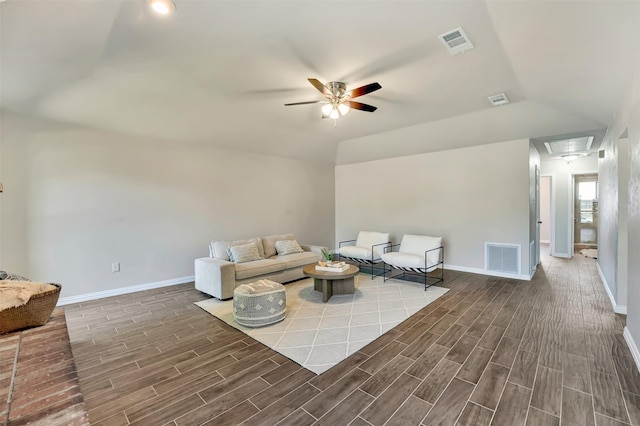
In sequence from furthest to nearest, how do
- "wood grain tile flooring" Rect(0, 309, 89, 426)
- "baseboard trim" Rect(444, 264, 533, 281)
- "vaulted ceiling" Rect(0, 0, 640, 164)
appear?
"baseboard trim" Rect(444, 264, 533, 281)
"vaulted ceiling" Rect(0, 0, 640, 164)
"wood grain tile flooring" Rect(0, 309, 89, 426)

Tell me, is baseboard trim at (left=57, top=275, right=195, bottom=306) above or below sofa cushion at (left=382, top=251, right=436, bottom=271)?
below

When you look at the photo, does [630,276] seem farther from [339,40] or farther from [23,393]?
[23,393]

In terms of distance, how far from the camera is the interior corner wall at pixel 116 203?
3.68m

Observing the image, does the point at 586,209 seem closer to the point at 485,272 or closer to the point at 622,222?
the point at 485,272

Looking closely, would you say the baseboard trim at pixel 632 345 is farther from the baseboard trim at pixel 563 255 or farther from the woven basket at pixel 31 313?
the baseboard trim at pixel 563 255

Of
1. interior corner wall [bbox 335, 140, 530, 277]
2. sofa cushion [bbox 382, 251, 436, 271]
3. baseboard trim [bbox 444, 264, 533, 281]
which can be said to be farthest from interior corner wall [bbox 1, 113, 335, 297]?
baseboard trim [bbox 444, 264, 533, 281]

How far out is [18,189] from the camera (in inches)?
143

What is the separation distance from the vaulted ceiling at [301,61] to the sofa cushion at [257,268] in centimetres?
235

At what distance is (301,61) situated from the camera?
2926mm

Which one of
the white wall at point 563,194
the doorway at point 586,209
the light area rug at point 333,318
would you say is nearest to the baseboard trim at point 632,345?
the light area rug at point 333,318

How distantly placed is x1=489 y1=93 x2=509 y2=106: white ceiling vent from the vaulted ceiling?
104 millimetres

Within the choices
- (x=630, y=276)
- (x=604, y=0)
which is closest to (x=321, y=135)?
(x=604, y=0)

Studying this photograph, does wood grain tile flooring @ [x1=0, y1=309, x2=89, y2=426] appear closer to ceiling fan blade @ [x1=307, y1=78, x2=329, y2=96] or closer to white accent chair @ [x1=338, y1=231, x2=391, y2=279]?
ceiling fan blade @ [x1=307, y1=78, x2=329, y2=96]

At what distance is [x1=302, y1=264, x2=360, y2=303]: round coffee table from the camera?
12.9 ft
